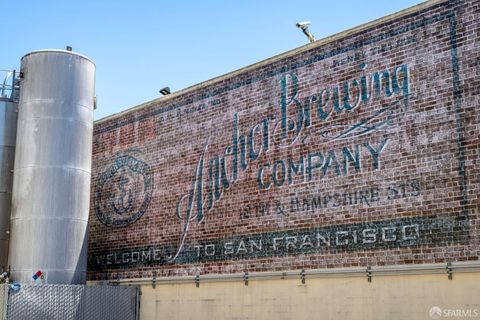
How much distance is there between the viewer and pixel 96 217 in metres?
17.7

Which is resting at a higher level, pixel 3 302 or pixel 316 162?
pixel 316 162

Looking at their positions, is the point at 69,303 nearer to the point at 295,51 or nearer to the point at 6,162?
the point at 6,162

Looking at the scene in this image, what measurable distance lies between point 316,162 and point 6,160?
8.45 meters

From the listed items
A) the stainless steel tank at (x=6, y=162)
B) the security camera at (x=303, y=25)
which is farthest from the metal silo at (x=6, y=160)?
the security camera at (x=303, y=25)

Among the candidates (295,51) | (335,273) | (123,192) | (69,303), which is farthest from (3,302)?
(295,51)

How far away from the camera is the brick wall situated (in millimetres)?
11039

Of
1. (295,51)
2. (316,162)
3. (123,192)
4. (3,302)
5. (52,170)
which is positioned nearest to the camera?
(316,162)

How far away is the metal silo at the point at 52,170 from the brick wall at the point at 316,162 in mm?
1448

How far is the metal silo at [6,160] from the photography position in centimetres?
1630

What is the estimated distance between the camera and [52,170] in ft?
51.3

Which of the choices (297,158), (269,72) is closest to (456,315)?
(297,158)

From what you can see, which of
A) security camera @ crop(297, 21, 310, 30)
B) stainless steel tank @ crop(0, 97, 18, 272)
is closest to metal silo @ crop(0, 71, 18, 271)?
stainless steel tank @ crop(0, 97, 18, 272)

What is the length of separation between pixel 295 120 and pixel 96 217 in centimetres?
704

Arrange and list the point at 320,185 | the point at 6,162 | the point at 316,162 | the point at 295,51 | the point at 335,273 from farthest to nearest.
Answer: the point at 6,162 < the point at 295,51 < the point at 316,162 < the point at 320,185 < the point at 335,273
